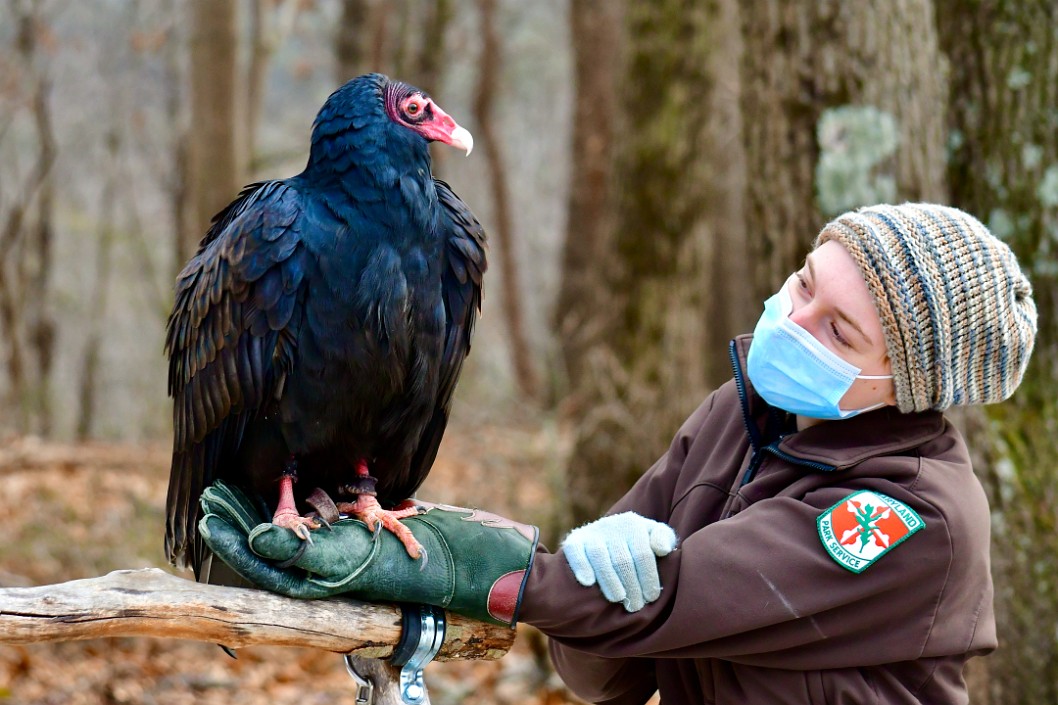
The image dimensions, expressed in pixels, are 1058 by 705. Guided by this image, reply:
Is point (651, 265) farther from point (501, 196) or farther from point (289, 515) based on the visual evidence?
point (501, 196)

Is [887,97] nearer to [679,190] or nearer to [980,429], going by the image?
[980,429]

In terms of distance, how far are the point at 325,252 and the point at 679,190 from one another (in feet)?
12.9

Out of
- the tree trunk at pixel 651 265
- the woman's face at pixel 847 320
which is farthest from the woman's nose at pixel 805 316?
the tree trunk at pixel 651 265

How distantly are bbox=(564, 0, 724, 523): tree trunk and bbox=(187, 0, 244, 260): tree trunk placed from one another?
2.24m

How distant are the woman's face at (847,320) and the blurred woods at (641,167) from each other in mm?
1483

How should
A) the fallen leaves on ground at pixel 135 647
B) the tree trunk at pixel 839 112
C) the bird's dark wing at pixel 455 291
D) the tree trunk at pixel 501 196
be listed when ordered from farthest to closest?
1. the tree trunk at pixel 501 196
2. the fallen leaves on ground at pixel 135 647
3. the tree trunk at pixel 839 112
4. the bird's dark wing at pixel 455 291

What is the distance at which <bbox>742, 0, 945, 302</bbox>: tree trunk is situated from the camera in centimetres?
329

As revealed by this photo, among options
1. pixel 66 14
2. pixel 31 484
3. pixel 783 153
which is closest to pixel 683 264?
pixel 783 153

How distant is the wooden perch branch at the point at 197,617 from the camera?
1762 millimetres

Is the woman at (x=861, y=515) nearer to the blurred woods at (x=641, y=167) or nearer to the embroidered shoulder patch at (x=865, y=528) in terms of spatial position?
the embroidered shoulder patch at (x=865, y=528)

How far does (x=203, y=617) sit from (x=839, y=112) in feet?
8.38

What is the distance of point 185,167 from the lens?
10.5 meters

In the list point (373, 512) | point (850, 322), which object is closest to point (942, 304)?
point (850, 322)

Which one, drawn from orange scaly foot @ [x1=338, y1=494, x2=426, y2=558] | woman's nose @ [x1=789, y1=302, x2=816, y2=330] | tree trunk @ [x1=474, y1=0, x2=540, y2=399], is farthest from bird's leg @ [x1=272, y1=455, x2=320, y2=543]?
tree trunk @ [x1=474, y1=0, x2=540, y2=399]
